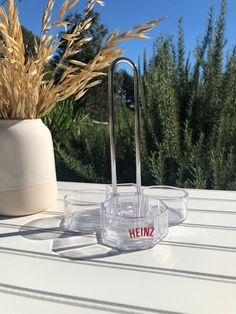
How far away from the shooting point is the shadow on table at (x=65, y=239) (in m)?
0.44

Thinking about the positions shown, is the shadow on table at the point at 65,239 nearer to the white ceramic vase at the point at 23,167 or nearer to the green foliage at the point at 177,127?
the white ceramic vase at the point at 23,167

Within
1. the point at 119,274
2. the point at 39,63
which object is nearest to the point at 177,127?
the point at 39,63

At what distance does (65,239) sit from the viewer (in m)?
0.49

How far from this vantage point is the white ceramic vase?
56 centimetres

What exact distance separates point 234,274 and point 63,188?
53 centimetres

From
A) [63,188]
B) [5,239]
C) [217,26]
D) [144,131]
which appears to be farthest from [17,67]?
[217,26]

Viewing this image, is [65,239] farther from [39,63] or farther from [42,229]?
[39,63]

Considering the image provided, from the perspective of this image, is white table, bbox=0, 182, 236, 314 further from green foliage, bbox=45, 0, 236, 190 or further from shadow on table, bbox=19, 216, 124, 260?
green foliage, bbox=45, 0, 236, 190

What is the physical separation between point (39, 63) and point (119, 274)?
36 cm

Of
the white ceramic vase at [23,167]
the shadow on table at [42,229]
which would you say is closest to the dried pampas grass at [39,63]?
the white ceramic vase at [23,167]

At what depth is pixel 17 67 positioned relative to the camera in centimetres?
53

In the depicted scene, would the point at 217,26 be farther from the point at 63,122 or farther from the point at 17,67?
the point at 17,67

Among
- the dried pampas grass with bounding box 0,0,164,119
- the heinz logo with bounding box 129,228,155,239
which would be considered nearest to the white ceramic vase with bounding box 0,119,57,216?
the dried pampas grass with bounding box 0,0,164,119

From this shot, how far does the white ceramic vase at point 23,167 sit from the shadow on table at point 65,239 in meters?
0.04
